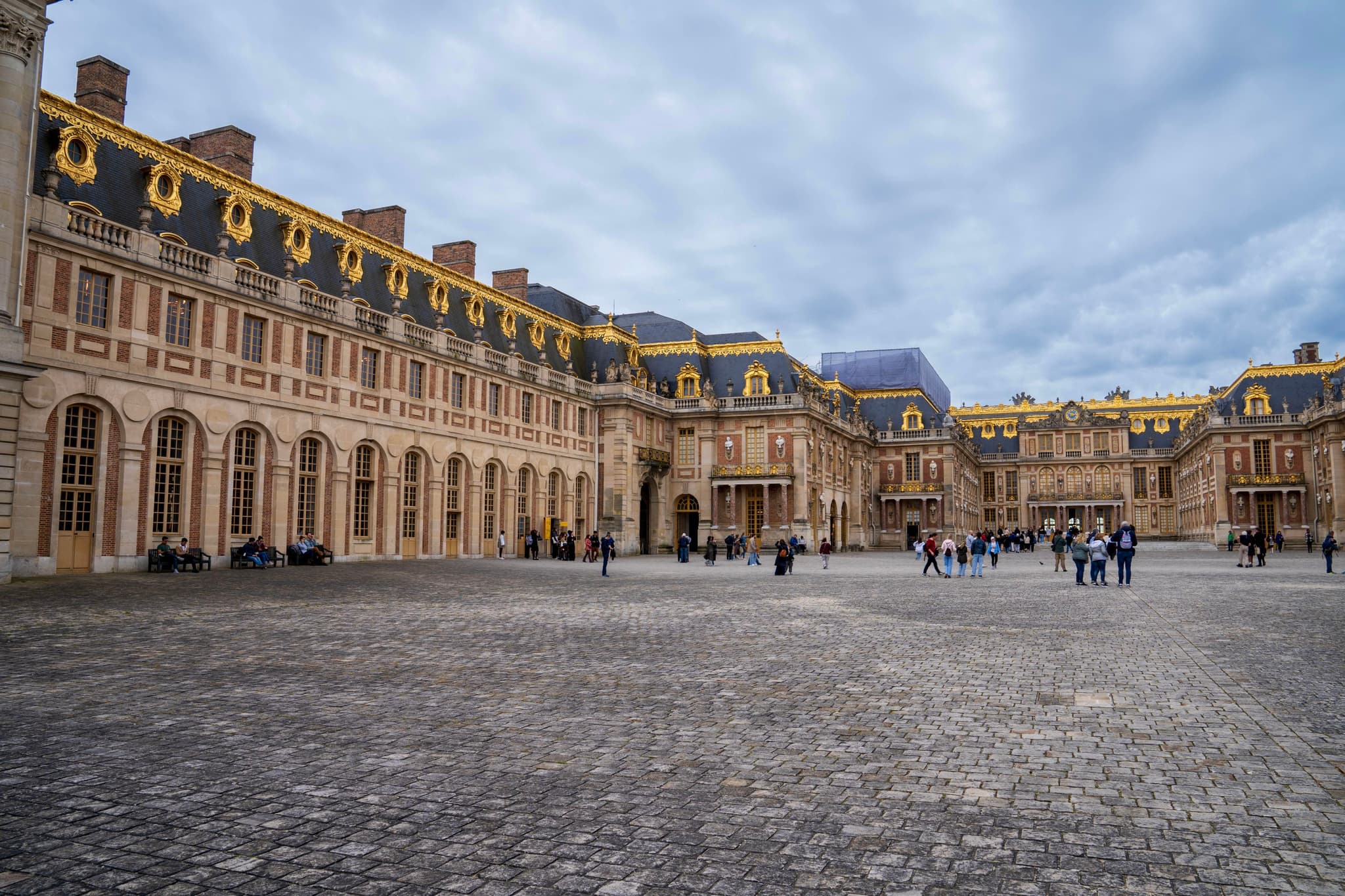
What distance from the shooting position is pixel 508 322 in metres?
45.3

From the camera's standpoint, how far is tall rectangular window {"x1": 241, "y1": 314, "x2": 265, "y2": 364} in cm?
3008

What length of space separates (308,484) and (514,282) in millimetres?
22399

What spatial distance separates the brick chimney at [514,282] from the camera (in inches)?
2042

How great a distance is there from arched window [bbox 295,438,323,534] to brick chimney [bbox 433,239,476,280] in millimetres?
15407

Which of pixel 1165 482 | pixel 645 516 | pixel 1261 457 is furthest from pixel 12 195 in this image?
pixel 1165 482

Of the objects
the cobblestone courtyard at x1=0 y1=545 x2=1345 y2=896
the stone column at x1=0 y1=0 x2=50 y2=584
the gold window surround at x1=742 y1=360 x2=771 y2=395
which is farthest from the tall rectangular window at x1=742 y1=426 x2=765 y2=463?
the cobblestone courtyard at x1=0 y1=545 x2=1345 y2=896

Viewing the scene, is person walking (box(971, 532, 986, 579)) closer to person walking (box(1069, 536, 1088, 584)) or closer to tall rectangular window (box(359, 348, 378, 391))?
person walking (box(1069, 536, 1088, 584))

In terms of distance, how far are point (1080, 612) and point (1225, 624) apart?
2.73 metres

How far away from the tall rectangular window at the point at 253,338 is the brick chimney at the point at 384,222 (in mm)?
11226

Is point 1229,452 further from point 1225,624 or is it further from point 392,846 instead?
point 392,846

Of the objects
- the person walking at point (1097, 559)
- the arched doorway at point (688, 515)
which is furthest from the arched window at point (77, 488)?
the arched doorway at point (688, 515)

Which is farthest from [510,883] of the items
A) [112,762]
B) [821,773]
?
[112,762]

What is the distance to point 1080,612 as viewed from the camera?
16891mm

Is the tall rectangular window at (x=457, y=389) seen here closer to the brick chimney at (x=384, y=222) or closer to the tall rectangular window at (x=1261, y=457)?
the brick chimney at (x=384, y=222)
